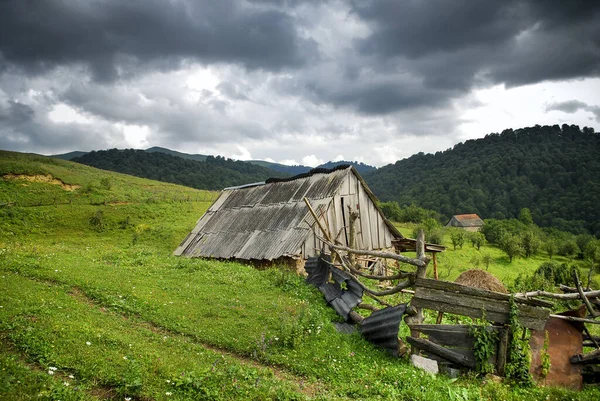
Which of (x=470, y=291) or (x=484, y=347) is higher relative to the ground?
(x=470, y=291)

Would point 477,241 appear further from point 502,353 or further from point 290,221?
point 502,353

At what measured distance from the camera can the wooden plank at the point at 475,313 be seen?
312 inches

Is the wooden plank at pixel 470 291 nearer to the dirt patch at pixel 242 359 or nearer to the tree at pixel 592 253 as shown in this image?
the dirt patch at pixel 242 359

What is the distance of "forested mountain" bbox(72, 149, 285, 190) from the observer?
12738cm

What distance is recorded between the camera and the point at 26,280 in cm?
1235

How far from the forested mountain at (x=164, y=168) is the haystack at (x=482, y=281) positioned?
108 m

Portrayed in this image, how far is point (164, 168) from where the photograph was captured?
450 ft

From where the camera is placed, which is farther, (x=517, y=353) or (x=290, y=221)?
(x=290, y=221)

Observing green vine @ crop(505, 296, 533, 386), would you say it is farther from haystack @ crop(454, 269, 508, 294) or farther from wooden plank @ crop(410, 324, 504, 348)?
haystack @ crop(454, 269, 508, 294)

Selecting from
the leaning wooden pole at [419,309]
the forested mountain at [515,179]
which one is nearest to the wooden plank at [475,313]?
the leaning wooden pole at [419,309]

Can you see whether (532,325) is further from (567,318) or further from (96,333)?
(96,333)

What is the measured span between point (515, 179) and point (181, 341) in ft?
475

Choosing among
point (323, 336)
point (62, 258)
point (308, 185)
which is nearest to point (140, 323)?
point (323, 336)

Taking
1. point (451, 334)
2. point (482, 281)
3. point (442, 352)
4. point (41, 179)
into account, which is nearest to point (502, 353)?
point (451, 334)
